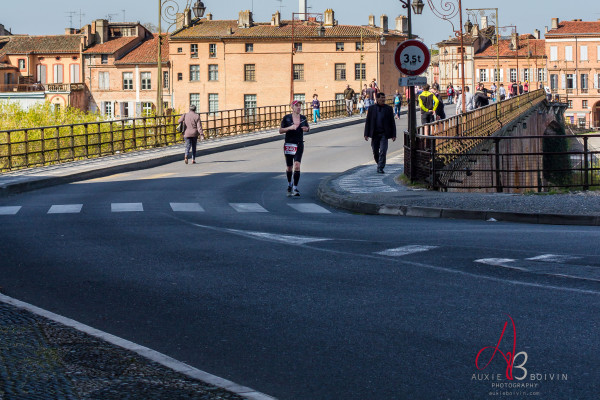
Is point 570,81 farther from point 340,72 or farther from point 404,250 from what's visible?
point 404,250

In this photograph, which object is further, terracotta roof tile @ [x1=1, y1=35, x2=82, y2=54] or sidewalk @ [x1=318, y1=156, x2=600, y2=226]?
terracotta roof tile @ [x1=1, y1=35, x2=82, y2=54]

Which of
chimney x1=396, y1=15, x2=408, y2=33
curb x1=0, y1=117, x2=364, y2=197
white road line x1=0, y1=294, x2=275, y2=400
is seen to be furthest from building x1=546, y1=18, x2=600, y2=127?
white road line x1=0, y1=294, x2=275, y2=400

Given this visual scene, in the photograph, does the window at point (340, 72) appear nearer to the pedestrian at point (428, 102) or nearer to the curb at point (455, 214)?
the pedestrian at point (428, 102)

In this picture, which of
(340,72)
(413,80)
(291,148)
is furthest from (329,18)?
(291,148)

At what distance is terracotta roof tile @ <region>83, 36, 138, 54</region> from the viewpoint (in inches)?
4422

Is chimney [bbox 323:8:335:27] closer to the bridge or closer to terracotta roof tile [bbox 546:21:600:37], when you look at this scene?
terracotta roof tile [bbox 546:21:600:37]

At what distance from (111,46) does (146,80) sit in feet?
20.2

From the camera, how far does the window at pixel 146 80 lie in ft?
366

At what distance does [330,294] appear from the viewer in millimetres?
8016

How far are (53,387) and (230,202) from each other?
45.2 feet

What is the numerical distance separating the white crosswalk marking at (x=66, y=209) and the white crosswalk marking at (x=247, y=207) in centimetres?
280

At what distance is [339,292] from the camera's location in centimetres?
811

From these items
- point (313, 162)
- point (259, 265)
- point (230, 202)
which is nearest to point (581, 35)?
point (313, 162)

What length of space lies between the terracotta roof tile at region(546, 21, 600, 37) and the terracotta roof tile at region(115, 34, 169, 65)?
58.1m
